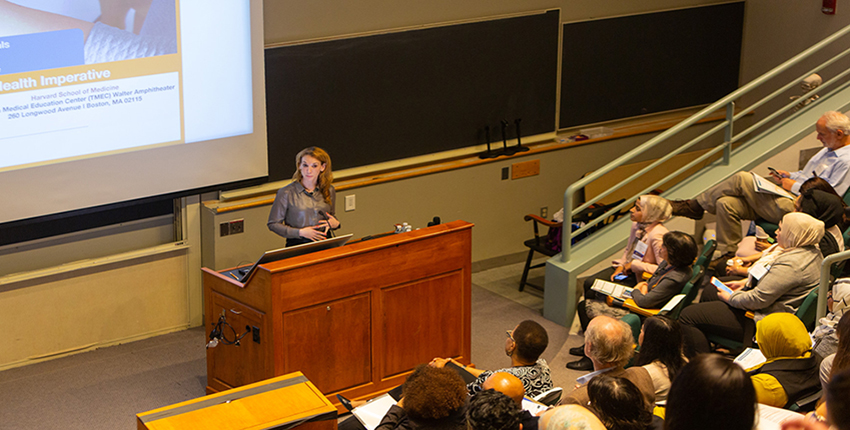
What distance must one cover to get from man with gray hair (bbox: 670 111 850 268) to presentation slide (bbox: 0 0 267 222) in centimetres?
334

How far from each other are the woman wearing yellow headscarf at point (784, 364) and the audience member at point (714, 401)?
1.50 metres

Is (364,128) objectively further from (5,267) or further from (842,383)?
(842,383)

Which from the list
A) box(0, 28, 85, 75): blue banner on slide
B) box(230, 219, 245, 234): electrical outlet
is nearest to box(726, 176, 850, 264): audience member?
box(230, 219, 245, 234): electrical outlet

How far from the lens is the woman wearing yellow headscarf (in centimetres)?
370

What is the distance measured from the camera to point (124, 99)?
538 cm

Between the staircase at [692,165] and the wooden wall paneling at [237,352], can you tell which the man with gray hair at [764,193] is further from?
the wooden wall paneling at [237,352]

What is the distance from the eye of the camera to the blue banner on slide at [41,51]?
4918mm

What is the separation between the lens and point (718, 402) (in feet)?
7.41

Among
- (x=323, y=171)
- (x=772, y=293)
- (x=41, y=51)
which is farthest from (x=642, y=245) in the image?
(x=41, y=51)

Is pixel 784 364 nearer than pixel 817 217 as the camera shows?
Yes

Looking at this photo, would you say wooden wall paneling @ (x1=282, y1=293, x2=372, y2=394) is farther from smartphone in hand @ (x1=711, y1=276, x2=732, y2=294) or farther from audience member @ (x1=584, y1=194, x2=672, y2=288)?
smartphone in hand @ (x1=711, y1=276, x2=732, y2=294)

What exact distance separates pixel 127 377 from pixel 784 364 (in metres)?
3.91

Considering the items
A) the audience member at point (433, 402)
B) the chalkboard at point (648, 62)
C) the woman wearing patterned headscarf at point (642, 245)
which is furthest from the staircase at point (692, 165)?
the audience member at point (433, 402)

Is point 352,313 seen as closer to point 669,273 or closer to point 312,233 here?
point 312,233
